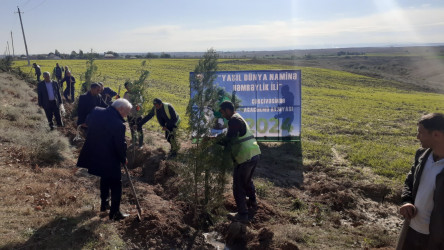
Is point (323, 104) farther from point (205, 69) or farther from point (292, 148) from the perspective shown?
point (205, 69)

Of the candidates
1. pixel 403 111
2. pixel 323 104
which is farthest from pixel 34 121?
pixel 403 111

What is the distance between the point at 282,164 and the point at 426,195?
22.0 ft

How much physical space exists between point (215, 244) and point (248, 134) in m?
1.86

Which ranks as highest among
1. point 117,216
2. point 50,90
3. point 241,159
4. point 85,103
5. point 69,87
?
point 50,90

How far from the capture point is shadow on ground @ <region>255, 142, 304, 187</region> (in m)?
8.86

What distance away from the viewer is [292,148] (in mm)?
11531

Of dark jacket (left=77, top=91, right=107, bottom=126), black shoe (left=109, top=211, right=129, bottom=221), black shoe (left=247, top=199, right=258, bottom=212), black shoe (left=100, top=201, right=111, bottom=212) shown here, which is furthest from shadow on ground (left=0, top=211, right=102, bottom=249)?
dark jacket (left=77, top=91, right=107, bottom=126)

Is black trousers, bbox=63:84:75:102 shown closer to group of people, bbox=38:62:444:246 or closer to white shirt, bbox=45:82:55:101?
white shirt, bbox=45:82:55:101

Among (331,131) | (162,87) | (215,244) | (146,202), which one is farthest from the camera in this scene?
(162,87)

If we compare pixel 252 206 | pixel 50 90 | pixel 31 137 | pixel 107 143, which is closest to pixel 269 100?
pixel 252 206

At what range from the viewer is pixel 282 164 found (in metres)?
10.0

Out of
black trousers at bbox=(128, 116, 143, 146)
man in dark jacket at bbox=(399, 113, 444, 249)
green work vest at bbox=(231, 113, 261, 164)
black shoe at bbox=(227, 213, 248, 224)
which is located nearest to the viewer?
man in dark jacket at bbox=(399, 113, 444, 249)

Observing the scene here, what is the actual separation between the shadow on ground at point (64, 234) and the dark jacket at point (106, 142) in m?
0.79

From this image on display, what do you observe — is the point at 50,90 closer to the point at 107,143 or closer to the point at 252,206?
the point at 107,143
